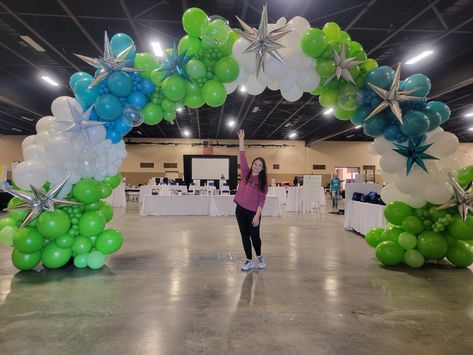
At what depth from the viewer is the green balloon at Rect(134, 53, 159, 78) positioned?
3.53 meters

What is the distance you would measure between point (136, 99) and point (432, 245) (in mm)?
3709

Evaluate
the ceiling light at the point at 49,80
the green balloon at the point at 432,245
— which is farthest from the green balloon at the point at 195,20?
the ceiling light at the point at 49,80

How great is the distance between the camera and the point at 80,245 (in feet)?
11.7

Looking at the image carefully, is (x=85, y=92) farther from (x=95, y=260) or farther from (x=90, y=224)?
(x=95, y=260)

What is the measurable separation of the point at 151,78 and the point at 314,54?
181cm

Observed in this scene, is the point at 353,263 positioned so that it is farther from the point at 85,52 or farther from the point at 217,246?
the point at 85,52

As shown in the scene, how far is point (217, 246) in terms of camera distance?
197 inches

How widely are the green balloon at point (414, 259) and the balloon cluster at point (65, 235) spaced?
3.37m

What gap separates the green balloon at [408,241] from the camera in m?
3.76

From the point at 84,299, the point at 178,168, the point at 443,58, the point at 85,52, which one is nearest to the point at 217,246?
the point at 84,299

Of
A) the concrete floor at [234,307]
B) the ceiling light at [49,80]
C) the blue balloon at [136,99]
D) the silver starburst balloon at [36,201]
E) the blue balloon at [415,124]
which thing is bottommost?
the concrete floor at [234,307]

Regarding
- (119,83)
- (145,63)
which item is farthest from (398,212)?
(119,83)

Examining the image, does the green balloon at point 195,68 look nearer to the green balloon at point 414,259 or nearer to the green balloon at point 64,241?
the green balloon at point 64,241

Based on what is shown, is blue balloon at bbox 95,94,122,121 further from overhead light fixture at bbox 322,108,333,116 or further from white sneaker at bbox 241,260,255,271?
overhead light fixture at bbox 322,108,333,116
